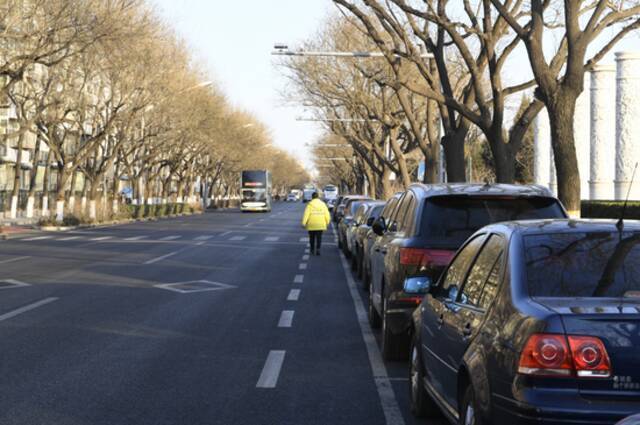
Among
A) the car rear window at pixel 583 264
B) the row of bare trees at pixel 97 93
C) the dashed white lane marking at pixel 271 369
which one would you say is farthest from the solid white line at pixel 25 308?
the row of bare trees at pixel 97 93

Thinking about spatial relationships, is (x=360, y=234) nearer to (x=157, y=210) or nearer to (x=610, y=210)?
(x=610, y=210)

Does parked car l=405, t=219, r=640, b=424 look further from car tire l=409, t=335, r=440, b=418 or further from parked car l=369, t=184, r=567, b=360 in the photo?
parked car l=369, t=184, r=567, b=360

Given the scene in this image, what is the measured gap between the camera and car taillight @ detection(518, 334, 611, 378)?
4.35 m

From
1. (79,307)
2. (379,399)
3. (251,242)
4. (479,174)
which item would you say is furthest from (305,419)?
(479,174)

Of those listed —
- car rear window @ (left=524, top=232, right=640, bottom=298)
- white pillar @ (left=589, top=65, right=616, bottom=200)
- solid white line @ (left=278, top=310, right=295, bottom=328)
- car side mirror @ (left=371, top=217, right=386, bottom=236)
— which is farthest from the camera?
white pillar @ (left=589, top=65, right=616, bottom=200)

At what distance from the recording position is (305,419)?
274 inches

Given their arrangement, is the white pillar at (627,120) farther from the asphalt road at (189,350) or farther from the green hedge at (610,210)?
the asphalt road at (189,350)

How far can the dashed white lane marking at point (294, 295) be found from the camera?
15072 mm

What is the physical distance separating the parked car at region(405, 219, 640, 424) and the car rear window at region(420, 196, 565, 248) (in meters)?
2.60

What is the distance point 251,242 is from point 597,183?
23.1 m

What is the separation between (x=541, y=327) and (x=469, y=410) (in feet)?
3.12

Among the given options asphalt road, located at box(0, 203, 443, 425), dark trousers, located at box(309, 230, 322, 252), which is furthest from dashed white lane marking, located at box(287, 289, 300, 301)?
dark trousers, located at box(309, 230, 322, 252)

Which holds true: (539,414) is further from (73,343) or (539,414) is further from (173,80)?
(173,80)

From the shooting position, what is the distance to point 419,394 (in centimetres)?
691
